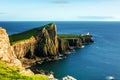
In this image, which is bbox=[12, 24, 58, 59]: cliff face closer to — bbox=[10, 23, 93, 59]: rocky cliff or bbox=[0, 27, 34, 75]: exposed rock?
bbox=[10, 23, 93, 59]: rocky cliff

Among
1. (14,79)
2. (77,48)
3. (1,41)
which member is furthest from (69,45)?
(14,79)

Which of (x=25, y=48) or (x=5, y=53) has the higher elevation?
(x=5, y=53)

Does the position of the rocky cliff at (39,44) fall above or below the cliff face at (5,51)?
below

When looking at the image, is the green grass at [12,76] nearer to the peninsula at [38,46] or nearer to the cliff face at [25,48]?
the peninsula at [38,46]

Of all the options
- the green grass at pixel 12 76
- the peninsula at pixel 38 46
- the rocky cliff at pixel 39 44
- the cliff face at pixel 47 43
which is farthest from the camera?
the cliff face at pixel 47 43

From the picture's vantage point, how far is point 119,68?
12656cm

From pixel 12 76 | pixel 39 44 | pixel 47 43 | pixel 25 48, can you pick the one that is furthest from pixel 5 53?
pixel 47 43

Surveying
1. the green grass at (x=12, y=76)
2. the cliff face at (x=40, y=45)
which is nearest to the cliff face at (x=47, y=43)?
the cliff face at (x=40, y=45)

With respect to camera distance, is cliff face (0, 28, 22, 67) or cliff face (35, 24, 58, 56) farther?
cliff face (35, 24, 58, 56)

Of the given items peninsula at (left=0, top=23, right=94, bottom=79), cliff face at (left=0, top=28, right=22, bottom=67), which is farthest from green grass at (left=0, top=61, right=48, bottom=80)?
peninsula at (left=0, top=23, right=94, bottom=79)

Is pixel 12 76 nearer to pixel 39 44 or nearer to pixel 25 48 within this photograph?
pixel 25 48

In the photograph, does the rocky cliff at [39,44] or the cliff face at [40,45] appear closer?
the rocky cliff at [39,44]

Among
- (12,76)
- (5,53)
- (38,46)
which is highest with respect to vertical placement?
(5,53)

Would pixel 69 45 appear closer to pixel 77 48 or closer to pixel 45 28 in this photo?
pixel 77 48
